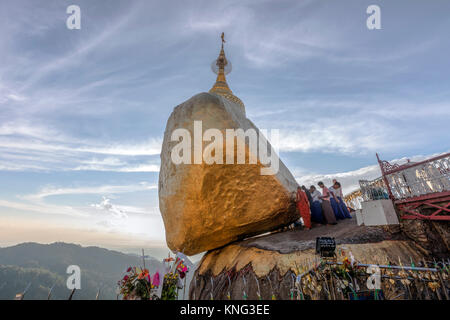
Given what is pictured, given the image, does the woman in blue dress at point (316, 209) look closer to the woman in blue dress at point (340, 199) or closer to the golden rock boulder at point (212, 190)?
the woman in blue dress at point (340, 199)

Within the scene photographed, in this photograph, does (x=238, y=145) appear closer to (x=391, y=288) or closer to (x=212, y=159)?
(x=212, y=159)

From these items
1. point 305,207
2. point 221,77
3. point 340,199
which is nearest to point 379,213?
point 305,207

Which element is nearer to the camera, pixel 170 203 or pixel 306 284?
pixel 306 284

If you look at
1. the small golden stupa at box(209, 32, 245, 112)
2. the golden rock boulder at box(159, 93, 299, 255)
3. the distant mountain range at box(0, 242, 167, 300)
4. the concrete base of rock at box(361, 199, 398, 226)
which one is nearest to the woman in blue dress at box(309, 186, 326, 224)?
the golden rock boulder at box(159, 93, 299, 255)

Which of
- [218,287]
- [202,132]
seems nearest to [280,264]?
[218,287]

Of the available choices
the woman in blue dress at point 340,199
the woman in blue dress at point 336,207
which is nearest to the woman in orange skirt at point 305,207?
the woman in blue dress at point 336,207

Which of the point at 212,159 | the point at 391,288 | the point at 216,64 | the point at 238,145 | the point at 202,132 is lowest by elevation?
the point at 391,288

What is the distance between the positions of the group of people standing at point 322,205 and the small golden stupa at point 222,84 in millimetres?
7492

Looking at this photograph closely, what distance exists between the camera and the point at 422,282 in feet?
13.1

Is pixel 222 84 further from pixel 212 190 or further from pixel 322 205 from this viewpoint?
pixel 322 205

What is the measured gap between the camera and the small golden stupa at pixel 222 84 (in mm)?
13352

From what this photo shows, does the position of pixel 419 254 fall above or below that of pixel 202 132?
below

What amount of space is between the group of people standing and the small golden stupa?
7492 millimetres

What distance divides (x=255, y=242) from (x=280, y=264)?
1658 mm
